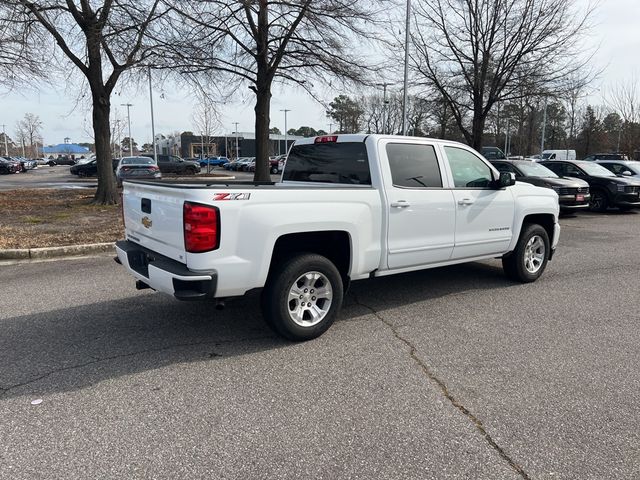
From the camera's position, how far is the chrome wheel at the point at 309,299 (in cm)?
425

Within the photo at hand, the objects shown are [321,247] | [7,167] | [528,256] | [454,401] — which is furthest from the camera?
[7,167]

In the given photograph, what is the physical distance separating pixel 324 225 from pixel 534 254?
12.1ft

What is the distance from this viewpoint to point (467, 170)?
5.63 metres

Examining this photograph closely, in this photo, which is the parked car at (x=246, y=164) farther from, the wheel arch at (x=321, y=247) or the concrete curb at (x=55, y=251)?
the wheel arch at (x=321, y=247)

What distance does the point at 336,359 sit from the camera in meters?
3.98

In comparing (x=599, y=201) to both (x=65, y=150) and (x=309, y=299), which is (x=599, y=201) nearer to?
(x=309, y=299)

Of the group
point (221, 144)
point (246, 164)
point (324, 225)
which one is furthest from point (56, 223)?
point (221, 144)

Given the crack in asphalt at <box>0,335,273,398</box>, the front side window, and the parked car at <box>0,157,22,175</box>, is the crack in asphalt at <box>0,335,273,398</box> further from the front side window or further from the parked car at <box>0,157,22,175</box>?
the parked car at <box>0,157,22,175</box>

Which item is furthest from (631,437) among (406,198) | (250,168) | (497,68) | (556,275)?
(250,168)

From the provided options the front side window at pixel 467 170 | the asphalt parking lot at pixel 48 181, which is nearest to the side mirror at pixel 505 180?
the front side window at pixel 467 170

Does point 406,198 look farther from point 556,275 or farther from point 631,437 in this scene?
point 556,275

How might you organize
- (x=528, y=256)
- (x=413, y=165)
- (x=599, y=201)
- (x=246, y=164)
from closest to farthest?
1. (x=413, y=165)
2. (x=528, y=256)
3. (x=599, y=201)
4. (x=246, y=164)

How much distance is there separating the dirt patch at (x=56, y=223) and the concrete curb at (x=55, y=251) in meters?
0.26

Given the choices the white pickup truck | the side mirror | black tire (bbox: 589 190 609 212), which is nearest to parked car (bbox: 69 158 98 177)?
black tire (bbox: 589 190 609 212)
